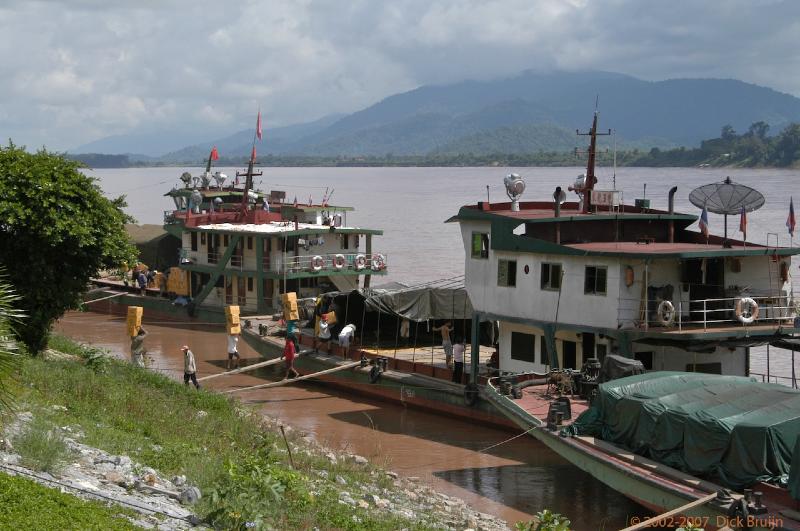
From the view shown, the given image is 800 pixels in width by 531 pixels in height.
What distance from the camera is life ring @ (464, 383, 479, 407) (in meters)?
25.5

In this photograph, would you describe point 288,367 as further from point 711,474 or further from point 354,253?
point 711,474

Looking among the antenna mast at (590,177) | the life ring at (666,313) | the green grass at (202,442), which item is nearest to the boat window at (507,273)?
the antenna mast at (590,177)

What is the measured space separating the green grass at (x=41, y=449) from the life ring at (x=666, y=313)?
1181 centimetres

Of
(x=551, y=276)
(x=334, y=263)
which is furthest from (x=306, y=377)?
(x=334, y=263)

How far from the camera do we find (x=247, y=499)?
43.5ft

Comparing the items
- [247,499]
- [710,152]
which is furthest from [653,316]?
[710,152]

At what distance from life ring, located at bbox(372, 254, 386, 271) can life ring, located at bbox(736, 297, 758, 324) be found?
20.6 m

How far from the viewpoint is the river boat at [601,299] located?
21.6 metres

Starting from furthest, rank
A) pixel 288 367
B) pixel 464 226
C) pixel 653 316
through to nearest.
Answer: pixel 288 367 < pixel 464 226 < pixel 653 316

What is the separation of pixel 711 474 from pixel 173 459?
305 inches

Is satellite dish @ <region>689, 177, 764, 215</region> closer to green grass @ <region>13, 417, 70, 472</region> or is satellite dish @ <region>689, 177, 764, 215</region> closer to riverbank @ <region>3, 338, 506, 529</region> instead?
riverbank @ <region>3, 338, 506, 529</region>

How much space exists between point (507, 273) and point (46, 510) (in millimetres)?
14689

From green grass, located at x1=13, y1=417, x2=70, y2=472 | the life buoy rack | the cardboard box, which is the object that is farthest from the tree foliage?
the life buoy rack

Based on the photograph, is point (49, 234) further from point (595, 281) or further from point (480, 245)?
point (595, 281)
